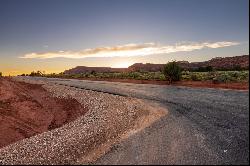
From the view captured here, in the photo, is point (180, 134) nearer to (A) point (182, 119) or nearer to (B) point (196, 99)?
(A) point (182, 119)

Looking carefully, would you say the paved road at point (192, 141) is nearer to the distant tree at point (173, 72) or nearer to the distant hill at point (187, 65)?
the distant tree at point (173, 72)

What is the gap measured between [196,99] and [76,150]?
1114 centimetres

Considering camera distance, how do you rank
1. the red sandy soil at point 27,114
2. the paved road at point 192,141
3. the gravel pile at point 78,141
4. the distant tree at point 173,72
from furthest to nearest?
the distant tree at point 173,72 → the red sandy soil at point 27,114 → the gravel pile at point 78,141 → the paved road at point 192,141

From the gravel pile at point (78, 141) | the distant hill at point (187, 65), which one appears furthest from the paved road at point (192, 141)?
the distant hill at point (187, 65)

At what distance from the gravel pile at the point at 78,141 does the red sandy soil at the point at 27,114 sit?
2683mm

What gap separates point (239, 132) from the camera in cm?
1202

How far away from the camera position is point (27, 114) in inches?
923

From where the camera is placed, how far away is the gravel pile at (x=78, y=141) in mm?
12180

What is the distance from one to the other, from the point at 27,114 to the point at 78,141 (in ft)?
35.2

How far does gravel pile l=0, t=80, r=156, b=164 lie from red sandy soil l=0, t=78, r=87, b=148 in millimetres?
2683

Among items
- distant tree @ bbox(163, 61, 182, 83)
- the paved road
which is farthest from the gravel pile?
distant tree @ bbox(163, 61, 182, 83)

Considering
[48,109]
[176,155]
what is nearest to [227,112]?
[176,155]

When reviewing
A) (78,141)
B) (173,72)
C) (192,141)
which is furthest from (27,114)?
(173,72)

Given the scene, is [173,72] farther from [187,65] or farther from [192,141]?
[187,65]
